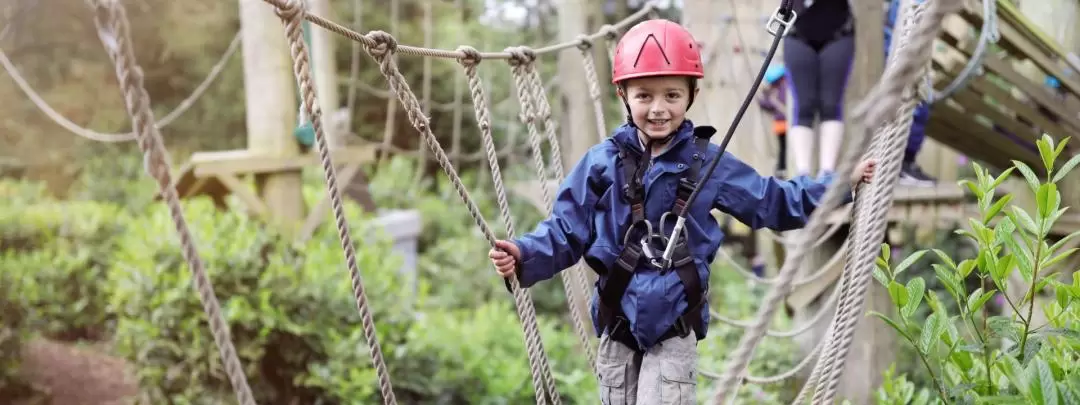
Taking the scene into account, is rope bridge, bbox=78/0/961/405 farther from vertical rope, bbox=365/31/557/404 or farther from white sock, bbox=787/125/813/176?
white sock, bbox=787/125/813/176

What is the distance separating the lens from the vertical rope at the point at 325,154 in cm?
114

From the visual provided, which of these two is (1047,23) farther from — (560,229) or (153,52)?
(153,52)

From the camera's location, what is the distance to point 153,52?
9414 mm

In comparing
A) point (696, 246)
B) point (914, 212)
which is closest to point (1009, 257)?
point (696, 246)

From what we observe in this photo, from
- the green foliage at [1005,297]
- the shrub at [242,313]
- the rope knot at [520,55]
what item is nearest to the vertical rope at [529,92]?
the rope knot at [520,55]

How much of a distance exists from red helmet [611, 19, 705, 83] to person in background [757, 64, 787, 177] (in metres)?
2.31

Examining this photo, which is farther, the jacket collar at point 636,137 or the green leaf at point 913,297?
the jacket collar at point 636,137

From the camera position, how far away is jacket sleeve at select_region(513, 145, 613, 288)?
1.33 metres

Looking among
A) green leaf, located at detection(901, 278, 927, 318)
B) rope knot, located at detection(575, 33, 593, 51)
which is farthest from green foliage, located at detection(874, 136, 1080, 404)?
rope knot, located at detection(575, 33, 593, 51)

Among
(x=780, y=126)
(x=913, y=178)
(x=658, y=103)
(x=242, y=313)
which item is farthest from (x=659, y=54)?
(x=780, y=126)

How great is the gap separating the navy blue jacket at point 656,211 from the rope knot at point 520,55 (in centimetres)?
48

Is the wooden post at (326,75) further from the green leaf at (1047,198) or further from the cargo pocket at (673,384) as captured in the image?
the green leaf at (1047,198)

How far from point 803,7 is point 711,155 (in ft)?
4.53

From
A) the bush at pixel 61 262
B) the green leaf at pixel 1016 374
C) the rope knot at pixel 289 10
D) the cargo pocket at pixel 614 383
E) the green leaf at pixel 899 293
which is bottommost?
the bush at pixel 61 262
